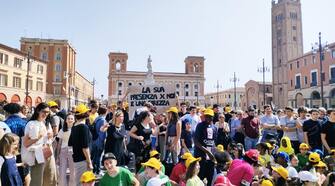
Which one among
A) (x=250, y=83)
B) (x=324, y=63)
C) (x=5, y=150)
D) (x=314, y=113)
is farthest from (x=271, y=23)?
(x=5, y=150)

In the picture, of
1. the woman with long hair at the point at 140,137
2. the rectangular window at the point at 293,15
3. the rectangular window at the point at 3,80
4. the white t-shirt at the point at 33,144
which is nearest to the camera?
the white t-shirt at the point at 33,144

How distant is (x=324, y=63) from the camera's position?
156 feet

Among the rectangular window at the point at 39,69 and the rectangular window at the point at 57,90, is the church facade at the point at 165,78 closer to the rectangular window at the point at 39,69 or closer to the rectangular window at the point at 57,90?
the rectangular window at the point at 57,90

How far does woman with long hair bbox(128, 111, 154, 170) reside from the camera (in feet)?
20.7

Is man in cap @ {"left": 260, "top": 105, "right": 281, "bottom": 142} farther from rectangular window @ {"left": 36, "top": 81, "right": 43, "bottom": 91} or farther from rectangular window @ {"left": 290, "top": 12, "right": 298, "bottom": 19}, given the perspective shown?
rectangular window @ {"left": 290, "top": 12, "right": 298, "bottom": 19}

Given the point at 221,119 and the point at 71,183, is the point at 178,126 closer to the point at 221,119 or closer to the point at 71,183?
the point at 221,119

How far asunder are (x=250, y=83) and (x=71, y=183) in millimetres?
85478

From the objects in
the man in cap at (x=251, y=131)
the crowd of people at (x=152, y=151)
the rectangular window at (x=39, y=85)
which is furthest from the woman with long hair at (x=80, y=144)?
the rectangular window at (x=39, y=85)

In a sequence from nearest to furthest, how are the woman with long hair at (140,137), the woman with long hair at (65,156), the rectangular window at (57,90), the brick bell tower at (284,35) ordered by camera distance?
the woman with long hair at (65,156)
the woman with long hair at (140,137)
the rectangular window at (57,90)
the brick bell tower at (284,35)

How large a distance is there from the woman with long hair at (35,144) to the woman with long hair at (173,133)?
121 inches

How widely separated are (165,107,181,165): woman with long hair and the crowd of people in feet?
0.08

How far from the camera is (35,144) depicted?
15.7 ft

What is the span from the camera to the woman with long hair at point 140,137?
6.32 metres

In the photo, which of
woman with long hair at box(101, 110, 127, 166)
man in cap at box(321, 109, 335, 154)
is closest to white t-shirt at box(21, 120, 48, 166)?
woman with long hair at box(101, 110, 127, 166)
